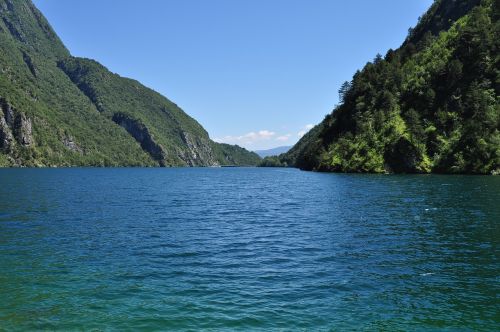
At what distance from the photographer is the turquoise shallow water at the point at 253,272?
19.3 m

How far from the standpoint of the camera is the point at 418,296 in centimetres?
2214

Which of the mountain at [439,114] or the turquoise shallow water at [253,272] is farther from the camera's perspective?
the mountain at [439,114]

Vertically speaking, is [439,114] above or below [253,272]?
above

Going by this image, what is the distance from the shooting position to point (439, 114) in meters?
162

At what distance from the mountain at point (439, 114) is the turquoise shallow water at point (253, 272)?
10314 cm

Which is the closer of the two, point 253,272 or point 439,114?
point 253,272

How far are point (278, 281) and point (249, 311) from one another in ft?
17.4

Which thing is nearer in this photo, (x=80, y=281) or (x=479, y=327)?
(x=479, y=327)

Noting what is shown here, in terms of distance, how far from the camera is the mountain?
468ft

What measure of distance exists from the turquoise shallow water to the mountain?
10314cm

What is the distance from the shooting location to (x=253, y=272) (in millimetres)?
27016

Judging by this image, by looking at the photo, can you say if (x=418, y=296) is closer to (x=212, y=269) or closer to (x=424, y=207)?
(x=212, y=269)

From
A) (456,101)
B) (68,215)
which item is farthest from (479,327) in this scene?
(456,101)

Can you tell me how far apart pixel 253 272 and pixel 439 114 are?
156437 millimetres
